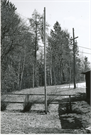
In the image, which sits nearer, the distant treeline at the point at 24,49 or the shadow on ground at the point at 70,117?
the shadow on ground at the point at 70,117

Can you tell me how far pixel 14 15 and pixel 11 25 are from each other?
4.30ft

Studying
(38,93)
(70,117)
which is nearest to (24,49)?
(38,93)

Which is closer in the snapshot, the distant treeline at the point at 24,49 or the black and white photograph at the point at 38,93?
the black and white photograph at the point at 38,93

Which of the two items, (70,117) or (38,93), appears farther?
(38,93)

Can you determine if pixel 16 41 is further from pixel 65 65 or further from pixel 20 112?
pixel 65 65

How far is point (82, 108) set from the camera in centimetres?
1454

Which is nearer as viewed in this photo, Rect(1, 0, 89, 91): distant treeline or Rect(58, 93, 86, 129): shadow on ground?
Rect(58, 93, 86, 129): shadow on ground

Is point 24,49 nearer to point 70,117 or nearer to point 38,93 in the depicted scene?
point 38,93

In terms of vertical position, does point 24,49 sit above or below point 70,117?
above

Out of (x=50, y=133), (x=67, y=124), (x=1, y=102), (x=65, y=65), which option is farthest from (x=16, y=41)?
(x=65, y=65)

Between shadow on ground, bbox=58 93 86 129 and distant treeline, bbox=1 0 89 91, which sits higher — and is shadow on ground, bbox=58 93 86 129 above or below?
below

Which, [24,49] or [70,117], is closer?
[70,117]

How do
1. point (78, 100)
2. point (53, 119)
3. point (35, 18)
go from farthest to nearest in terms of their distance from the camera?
point (35, 18) < point (78, 100) < point (53, 119)

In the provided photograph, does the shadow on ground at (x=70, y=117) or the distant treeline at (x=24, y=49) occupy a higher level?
the distant treeline at (x=24, y=49)
